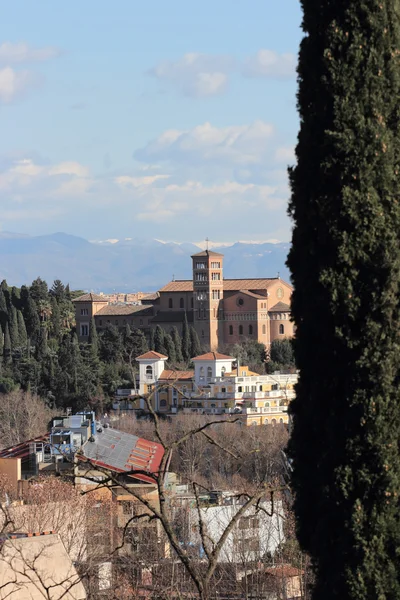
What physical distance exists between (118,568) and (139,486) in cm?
1109

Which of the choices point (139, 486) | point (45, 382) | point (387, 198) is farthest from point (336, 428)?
point (45, 382)

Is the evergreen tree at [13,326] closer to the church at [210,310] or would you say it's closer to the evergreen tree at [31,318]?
the evergreen tree at [31,318]

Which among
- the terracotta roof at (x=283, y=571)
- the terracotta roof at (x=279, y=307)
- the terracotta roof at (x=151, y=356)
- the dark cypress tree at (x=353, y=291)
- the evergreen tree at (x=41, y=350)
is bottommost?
the terracotta roof at (x=283, y=571)

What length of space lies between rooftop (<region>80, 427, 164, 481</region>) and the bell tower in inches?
2205

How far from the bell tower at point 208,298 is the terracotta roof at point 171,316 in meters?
0.63

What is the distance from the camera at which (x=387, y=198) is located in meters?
7.05

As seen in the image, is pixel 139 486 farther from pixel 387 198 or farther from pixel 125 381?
pixel 125 381

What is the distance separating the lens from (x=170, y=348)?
271 ft

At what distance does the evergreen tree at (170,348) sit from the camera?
3189 inches

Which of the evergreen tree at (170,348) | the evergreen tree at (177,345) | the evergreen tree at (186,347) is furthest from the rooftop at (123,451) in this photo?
the evergreen tree at (186,347)

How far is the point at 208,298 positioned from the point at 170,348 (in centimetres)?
1346

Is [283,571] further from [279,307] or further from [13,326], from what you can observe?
[279,307]

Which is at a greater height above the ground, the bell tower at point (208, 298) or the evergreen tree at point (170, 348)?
the bell tower at point (208, 298)

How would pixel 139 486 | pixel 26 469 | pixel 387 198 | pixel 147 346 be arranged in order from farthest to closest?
1. pixel 147 346
2. pixel 26 469
3. pixel 139 486
4. pixel 387 198
